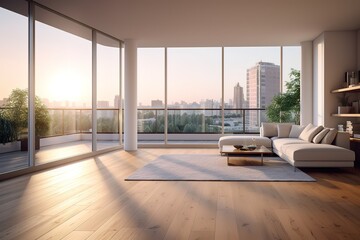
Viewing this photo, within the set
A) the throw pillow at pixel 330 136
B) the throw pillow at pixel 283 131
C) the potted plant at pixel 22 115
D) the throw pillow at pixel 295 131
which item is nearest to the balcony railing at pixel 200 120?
the throw pillow at pixel 283 131

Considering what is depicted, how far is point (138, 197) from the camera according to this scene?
3889 millimetres

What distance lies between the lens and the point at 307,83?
28.4ft

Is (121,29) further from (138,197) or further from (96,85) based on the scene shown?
(138,197)

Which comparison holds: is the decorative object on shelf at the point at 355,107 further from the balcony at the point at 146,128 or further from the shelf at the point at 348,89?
the balcony at the point at 146,128

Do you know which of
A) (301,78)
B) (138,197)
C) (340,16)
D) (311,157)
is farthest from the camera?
(301,78)

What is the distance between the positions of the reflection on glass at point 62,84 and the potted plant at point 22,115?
0.03m

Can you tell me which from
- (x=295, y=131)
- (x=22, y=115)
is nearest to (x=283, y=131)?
(x=295, y=131)

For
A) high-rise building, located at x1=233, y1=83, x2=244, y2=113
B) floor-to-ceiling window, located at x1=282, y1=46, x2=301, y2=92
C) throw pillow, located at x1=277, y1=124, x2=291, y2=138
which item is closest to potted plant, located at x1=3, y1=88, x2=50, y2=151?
throw pillow, located at x1=277, y1=124, x2=291, y2=138

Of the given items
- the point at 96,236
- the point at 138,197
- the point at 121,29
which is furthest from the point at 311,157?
the point at 121,29

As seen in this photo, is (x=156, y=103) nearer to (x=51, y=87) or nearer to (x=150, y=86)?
(x=150, y=86)

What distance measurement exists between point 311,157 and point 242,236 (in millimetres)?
3152

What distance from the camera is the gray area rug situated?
16.3ft

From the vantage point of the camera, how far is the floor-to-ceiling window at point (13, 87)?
506 cm

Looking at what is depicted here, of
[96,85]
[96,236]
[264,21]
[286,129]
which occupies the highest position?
[264,21]
